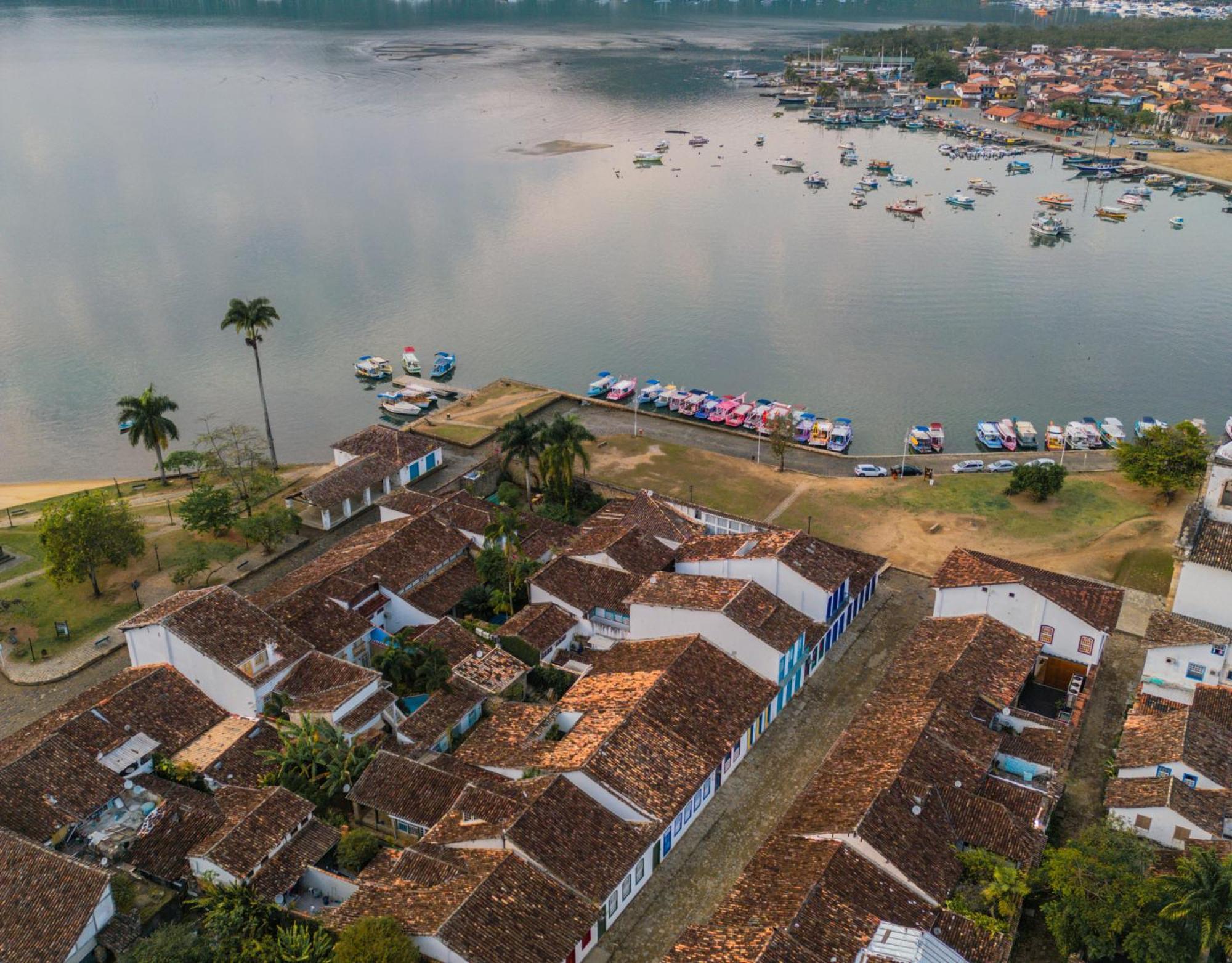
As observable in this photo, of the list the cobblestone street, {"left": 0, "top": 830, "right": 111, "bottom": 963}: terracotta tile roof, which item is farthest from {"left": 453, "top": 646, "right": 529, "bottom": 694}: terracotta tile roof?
{"left": 0, "top": 830, "right": 111, "bottom": 963}: terracotta tile roof

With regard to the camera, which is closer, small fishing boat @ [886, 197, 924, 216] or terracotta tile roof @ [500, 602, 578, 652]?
terracotta tile roof @ [500, 602, 578, 652]

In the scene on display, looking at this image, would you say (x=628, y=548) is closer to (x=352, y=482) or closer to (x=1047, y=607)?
(x=352, y=482)

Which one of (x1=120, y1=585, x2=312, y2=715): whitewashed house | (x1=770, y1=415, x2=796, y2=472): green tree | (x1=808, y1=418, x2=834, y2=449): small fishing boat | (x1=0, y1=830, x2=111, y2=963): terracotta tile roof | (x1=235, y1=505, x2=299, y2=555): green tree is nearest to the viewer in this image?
(x1=0, y1=830, x2=111, y2=963): terracotta tile roof

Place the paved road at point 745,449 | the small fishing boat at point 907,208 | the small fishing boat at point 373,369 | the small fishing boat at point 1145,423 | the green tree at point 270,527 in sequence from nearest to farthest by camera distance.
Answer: the green tree at point 270,527 → the paved road at point 745,449 → the small fishing boat at point 1145,423 → the small fishing boat at point 373,369 → the small fishing boat at point 907,208

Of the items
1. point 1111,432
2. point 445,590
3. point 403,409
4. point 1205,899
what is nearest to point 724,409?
point 403,409

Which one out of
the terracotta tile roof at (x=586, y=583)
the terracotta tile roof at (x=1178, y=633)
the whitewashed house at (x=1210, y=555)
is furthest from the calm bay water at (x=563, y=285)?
the terracotta tile roof at (x=1178, y=633)

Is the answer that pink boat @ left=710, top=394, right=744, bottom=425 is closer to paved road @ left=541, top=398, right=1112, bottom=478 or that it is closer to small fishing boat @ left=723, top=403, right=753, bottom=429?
small fishing boat @ left=723, top=403, right=753, bottom=429

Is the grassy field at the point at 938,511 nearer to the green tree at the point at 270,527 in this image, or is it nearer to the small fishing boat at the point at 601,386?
the small fishing boat at the point at 601,386
